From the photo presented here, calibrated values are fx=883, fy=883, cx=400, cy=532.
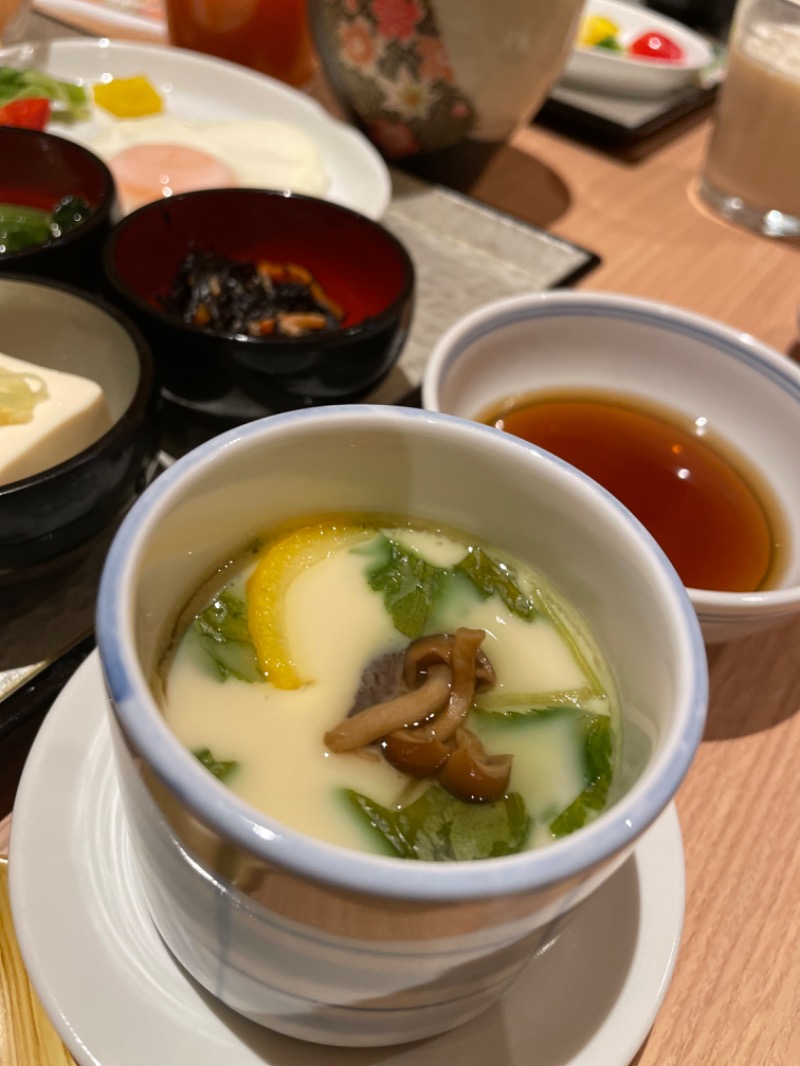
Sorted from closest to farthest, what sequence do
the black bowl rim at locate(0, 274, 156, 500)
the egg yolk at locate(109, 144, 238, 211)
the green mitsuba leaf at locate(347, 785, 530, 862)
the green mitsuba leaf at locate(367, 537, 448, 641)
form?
the green mitsuba leaf at locate(347, 785, 530, 862), the green mitsuba leaf at locate(367, 537, 448, 641), the black bowl rim at locate(0, 274, 156, 500), the egg yolk at locate(109, 144, 238, 211)

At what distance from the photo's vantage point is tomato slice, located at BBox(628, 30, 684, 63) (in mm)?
2293

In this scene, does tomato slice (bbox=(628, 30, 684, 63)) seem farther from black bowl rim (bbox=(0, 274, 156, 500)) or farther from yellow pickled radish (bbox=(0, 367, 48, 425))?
yellow pickled radish (bbox=(0, 367, 48, 425))

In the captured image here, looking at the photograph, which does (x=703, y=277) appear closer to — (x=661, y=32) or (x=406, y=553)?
(x=661, y=32)

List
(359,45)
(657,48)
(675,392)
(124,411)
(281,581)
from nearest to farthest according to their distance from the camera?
(281,581) → (124,411) → (675,392) → (359,45) → (657,48)

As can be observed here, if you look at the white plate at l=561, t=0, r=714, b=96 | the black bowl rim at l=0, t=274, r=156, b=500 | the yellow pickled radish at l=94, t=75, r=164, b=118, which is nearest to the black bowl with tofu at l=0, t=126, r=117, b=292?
the black bowl rim at l=0, t=274, r=156, b=500

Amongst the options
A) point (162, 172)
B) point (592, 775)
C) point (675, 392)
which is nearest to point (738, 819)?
point (592, 775)

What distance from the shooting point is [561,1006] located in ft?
2.17

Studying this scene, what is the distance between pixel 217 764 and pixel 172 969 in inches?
7.0

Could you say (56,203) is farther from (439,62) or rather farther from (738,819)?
(738,819)

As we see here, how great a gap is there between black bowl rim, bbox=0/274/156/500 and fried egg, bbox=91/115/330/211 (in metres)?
0.64

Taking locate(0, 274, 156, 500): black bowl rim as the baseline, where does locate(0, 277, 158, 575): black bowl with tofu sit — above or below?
below

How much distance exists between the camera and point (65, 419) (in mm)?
997

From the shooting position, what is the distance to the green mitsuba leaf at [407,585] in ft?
2.48

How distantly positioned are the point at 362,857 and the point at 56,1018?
12.3 inches
